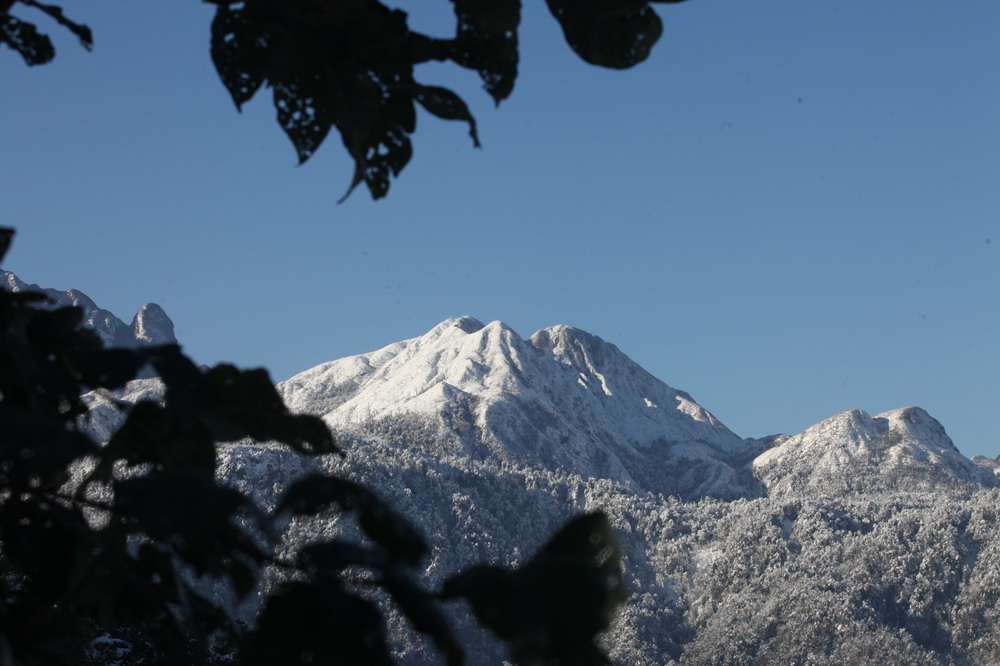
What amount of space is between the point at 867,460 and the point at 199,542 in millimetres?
150611

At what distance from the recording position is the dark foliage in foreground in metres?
1.08

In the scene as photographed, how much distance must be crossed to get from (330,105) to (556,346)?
182393 mm

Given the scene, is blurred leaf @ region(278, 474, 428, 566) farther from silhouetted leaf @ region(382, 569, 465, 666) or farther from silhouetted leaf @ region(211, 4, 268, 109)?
silhouetted leaf @ region(211, 4, 268, 109)

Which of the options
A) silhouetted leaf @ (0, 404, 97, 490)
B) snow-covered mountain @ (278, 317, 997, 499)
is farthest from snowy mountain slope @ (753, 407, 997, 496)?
silhouetted leaf @ (0, 404, 97, 490)

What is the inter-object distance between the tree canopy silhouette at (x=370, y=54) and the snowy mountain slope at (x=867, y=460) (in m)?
144

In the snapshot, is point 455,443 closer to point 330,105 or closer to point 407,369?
point 407,369

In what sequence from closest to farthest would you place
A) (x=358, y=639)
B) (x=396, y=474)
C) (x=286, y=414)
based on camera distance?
1. (x=358, y=639)
2. (x=286, y=414)
3. (x=396, y=474)

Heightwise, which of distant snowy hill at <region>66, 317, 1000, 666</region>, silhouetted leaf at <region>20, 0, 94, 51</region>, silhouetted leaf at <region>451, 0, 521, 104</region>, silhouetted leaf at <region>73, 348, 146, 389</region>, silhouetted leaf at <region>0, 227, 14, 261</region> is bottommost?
silhouetted leaf at <region>73, 348, 146, 389</region>

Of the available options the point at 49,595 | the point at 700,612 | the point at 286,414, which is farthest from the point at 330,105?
the point at 700,612

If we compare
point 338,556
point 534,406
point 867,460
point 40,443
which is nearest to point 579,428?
point 534,406

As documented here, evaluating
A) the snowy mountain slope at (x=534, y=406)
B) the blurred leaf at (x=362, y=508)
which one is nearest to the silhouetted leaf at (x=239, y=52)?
the blurred leaf at (x=362, y=508)

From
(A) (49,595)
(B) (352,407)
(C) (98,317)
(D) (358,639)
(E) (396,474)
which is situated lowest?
(D) (358,639)

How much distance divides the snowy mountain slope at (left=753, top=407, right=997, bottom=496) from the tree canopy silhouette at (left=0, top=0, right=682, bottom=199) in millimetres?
144050

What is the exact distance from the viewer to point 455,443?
13425 cm
